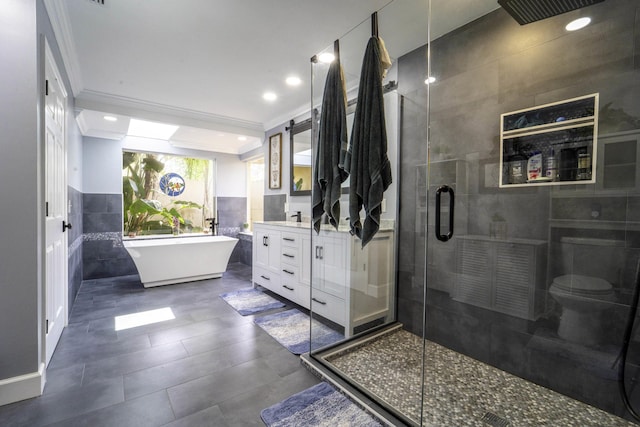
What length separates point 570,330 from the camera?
1.73m

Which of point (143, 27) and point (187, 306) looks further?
point (187, 306)

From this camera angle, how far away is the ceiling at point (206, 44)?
1.99 m

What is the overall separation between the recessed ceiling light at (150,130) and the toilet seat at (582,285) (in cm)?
488

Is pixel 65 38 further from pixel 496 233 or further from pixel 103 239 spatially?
pixel 496 233

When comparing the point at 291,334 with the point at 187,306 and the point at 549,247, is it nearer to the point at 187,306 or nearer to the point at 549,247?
the point at 187,306

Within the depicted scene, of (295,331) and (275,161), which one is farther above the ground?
(275,161)

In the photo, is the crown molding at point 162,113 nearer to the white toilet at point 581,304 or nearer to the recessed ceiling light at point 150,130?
the recessed ceiling light at point 150,130

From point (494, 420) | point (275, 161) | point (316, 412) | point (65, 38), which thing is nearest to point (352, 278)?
point (316, 412)

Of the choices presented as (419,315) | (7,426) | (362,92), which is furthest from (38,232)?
(419,315)

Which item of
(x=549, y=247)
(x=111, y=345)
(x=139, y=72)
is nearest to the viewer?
(x=549, y=247)

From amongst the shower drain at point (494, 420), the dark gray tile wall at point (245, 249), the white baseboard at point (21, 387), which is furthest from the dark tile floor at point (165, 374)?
the dark gray tile wall at point (245, 249)

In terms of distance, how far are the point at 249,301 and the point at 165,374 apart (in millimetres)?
1520

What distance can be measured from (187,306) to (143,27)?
8.82 ft

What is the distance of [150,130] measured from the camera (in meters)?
4.81
